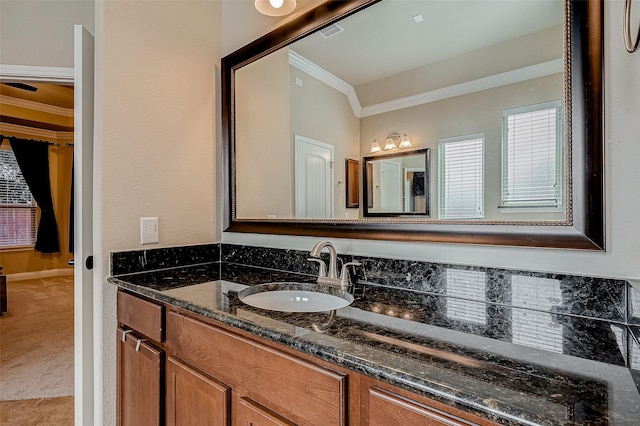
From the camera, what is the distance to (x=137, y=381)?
1.34 metres

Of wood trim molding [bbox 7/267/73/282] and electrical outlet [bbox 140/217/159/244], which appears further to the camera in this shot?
wood trim molding [bbox 7/267/73/282]

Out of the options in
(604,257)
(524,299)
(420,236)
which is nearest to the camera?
(604,257)

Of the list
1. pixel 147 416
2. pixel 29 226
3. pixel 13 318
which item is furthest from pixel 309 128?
pixel 29 226

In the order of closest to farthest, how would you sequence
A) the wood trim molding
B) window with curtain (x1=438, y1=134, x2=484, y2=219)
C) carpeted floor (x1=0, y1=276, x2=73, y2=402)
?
window with curtain (x1=438, y1=134, x2=484, y2=219) → carpeted floor (x1=0, y1=276, x2=73, y2=402) → the wood trim molding

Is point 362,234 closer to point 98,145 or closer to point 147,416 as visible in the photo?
point 147,416

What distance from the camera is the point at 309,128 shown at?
156 centimetres

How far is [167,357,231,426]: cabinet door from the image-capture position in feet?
3.26

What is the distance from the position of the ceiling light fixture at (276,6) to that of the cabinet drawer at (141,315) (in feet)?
4.44

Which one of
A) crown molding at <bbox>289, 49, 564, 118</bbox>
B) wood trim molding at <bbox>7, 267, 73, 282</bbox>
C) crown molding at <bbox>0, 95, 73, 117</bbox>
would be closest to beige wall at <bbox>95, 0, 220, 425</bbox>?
crown molding at <bbox>289, 49, 564, 118</bbox>

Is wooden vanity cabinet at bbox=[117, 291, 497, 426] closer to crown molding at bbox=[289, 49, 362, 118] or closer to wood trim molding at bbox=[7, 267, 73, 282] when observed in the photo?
crown molding at bbox=[289, 49, 362, 118]

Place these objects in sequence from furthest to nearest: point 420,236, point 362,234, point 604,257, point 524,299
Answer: point 362,234, point 420,236, point 524,299, point 604,257

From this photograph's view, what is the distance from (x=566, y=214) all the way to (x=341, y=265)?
78 cm

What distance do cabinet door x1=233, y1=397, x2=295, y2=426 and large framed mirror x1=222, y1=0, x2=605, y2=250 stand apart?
0.71 meters

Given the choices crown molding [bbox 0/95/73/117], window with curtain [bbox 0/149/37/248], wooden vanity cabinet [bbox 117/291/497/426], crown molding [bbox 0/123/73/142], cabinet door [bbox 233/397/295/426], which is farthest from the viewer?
window with curtain [bbox 0/149/37/248]
